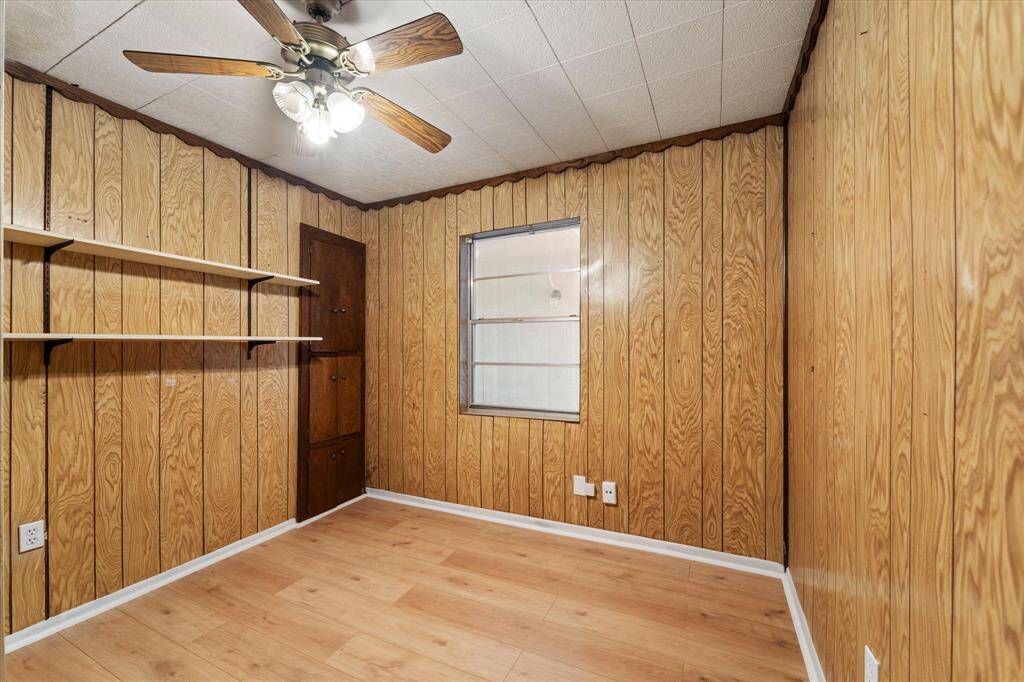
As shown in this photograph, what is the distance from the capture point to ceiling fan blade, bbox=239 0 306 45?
1327 mm

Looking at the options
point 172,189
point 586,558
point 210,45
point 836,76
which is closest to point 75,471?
point 172,189

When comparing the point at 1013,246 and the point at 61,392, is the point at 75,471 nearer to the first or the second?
the point at 61,392

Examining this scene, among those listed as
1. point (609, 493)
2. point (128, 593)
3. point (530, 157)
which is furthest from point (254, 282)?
point (609, 493)

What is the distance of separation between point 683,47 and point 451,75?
101cm

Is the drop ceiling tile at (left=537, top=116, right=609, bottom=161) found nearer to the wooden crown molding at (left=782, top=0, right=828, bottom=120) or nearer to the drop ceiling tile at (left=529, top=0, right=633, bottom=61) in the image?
the drop ceiling tile at (left=529, top=0, right=633, bottom=61)

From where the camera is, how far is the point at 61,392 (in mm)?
2092

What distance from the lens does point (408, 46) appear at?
150cm

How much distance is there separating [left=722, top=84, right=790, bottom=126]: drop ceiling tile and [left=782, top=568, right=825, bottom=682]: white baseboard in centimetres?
239

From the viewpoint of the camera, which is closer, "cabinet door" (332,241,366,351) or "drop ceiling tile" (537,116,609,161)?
"drop ceiling tile" (537,116,609,161)

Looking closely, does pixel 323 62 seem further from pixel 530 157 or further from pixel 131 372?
pixel 131 372

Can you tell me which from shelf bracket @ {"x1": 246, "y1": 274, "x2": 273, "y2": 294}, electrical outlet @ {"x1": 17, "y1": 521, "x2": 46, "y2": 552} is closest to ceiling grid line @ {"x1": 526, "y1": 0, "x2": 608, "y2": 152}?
shelf bracket @ {"x1": 246, "y1": 274, "x2": 273, "y2": 294}

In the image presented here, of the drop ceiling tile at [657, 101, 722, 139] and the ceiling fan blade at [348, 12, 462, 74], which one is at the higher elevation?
the drop ceiling tile at [657, 101, 722, 139]

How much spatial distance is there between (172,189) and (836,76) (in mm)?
3135


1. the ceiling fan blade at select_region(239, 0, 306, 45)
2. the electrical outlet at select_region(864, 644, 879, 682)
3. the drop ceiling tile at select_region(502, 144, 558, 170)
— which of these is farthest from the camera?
the drop ceiling tile at select_region(502, 144, 558, 170)
